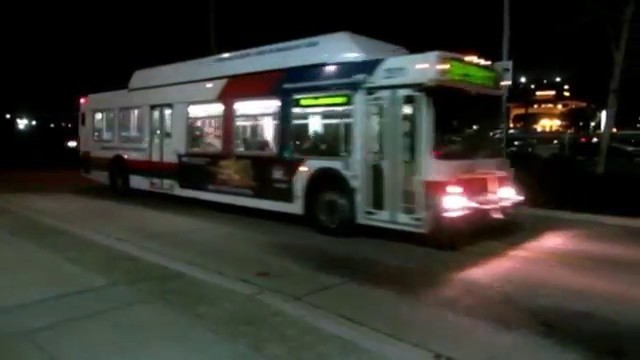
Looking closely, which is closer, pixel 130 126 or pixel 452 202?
pixel 452 202

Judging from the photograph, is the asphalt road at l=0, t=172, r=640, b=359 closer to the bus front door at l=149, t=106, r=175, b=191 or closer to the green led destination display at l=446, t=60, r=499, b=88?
the bus front door at l=149, t=106, r=175, b=191

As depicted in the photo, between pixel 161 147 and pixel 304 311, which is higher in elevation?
pixel 161 147

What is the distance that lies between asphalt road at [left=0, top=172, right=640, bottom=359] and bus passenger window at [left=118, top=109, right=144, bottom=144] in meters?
2.85

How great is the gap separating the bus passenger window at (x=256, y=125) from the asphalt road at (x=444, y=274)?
4.87 feet

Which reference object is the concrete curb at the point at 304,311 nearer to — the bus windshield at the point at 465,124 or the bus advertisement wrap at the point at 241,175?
the bus advertisement wrap at the point at 241,175

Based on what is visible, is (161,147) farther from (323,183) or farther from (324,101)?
(324,101)

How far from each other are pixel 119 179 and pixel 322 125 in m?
8.37

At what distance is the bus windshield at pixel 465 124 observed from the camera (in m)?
10.8

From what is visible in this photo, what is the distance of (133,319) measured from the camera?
682 centimetres

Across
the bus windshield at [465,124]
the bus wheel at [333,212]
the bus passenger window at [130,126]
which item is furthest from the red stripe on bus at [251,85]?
the bus passenger window at [130,126]

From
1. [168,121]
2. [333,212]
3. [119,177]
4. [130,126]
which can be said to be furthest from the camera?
[119,177]

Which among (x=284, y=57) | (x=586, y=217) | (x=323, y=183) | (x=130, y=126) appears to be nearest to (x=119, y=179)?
(x=130, y=126)

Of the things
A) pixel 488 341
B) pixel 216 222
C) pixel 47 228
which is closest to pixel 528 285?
pixel 488 341

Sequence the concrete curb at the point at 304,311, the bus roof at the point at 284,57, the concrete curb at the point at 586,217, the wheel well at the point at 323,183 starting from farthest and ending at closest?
the concrete curb at the point at 586,217, the bus roof at the point at 284,57, the wheel well at the point at 323,183, the concrete curb at the point at 304,311
